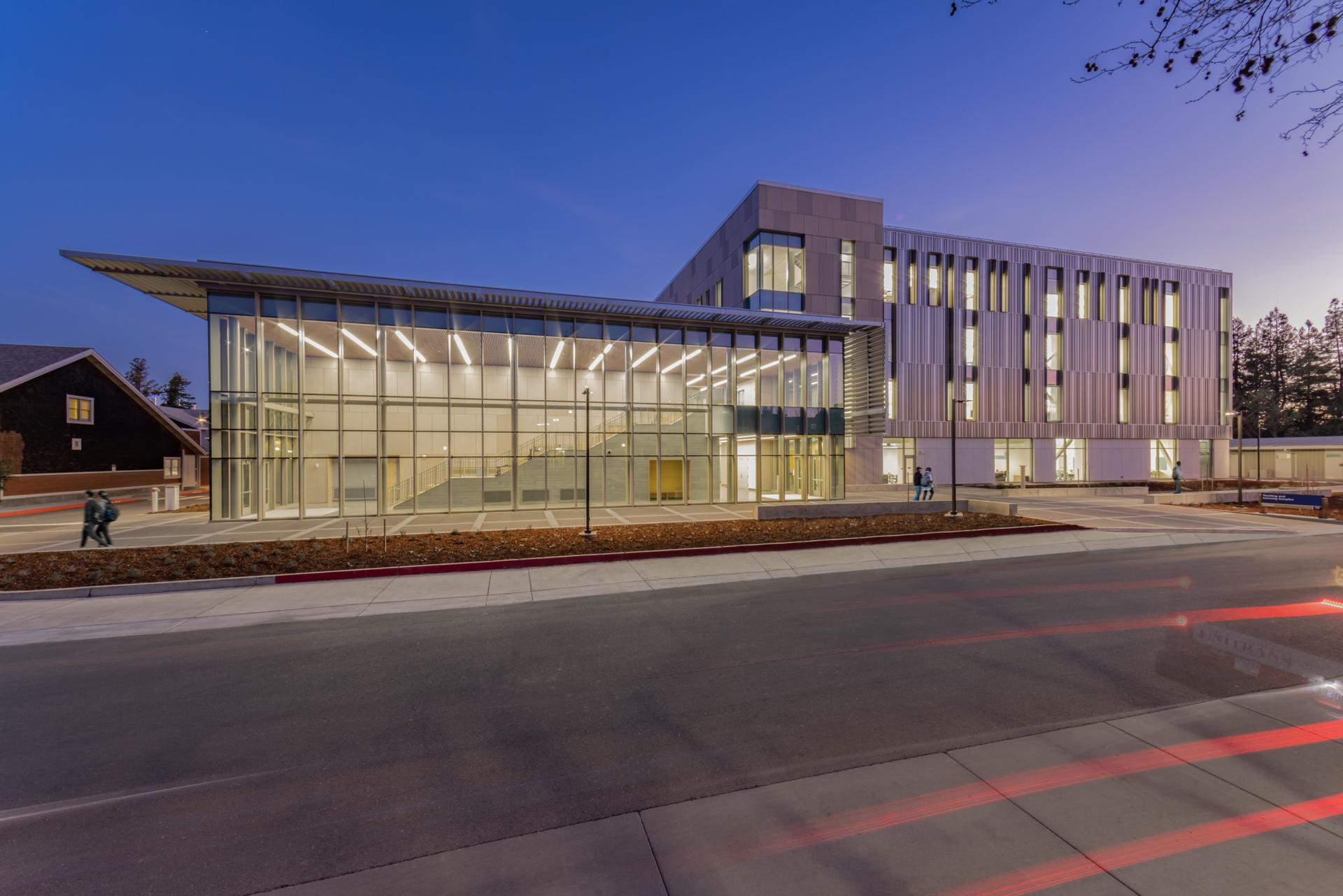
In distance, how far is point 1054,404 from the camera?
130ft

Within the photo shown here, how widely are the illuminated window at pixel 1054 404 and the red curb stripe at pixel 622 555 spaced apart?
2847 centimetres

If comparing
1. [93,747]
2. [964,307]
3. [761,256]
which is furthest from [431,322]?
[964,307]

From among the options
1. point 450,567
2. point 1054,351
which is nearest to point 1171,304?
point 1054,351

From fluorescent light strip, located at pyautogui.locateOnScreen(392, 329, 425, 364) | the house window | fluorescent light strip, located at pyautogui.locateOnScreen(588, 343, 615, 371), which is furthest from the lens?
the house window

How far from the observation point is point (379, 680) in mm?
6164

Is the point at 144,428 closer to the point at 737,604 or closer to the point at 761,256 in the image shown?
the point at 761,256

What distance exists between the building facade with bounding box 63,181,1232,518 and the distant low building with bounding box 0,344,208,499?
1323cm

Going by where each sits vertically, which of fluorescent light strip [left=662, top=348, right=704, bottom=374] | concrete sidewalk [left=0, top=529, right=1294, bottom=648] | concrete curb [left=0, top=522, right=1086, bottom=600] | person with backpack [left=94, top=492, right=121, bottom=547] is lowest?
concrete sidewalk [left=0, top=529, right=1294, bottom=648]

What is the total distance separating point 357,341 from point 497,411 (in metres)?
6.50

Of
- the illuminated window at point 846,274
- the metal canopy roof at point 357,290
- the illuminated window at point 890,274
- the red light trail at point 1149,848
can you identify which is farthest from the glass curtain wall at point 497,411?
the red light trail at point 1149,848

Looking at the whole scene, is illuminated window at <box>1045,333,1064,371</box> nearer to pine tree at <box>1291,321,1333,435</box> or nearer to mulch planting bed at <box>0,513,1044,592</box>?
mulch planting bed at <box>0,513,1044,592</box>

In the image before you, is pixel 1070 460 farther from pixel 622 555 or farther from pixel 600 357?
pixel 622 555

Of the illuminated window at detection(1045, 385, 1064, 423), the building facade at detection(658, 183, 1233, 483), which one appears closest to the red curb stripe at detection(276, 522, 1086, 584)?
the building facade at detection(658, 183, 1233, 483)

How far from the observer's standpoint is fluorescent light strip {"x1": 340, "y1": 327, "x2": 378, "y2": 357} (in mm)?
22469
